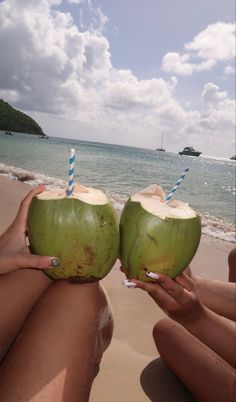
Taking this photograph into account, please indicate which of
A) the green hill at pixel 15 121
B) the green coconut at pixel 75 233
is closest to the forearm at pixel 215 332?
the green coconut at pixel 75 233

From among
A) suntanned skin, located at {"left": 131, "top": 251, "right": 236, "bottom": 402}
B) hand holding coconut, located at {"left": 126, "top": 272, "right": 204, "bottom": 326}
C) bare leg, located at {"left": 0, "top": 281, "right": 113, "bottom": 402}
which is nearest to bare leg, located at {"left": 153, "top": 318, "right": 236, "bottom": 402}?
suntanned skin, located at {"left": 131, "top": 251, "right": 236, "bottom": 402}

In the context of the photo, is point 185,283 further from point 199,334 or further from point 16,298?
point 16,298

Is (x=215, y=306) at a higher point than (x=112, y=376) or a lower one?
higher

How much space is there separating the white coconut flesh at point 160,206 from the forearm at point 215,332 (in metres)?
0.52

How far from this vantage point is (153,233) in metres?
1.17

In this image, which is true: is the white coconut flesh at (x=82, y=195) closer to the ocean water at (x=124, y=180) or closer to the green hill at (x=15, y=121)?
the ocean water at (x=124, y=180)

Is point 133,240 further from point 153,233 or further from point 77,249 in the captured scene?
point 77,249

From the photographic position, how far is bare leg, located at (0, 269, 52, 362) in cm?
134

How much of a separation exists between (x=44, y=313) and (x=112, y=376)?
3.04 ft

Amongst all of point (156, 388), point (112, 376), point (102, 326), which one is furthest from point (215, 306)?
point (102, 326)

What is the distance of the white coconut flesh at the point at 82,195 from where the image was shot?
46.2 inches

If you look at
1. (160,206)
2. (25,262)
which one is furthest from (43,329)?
(160,206)

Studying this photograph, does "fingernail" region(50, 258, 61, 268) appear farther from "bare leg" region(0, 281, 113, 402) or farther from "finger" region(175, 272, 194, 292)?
"finger" region(175, 272, 194, 292)

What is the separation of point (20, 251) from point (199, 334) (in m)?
0.88
